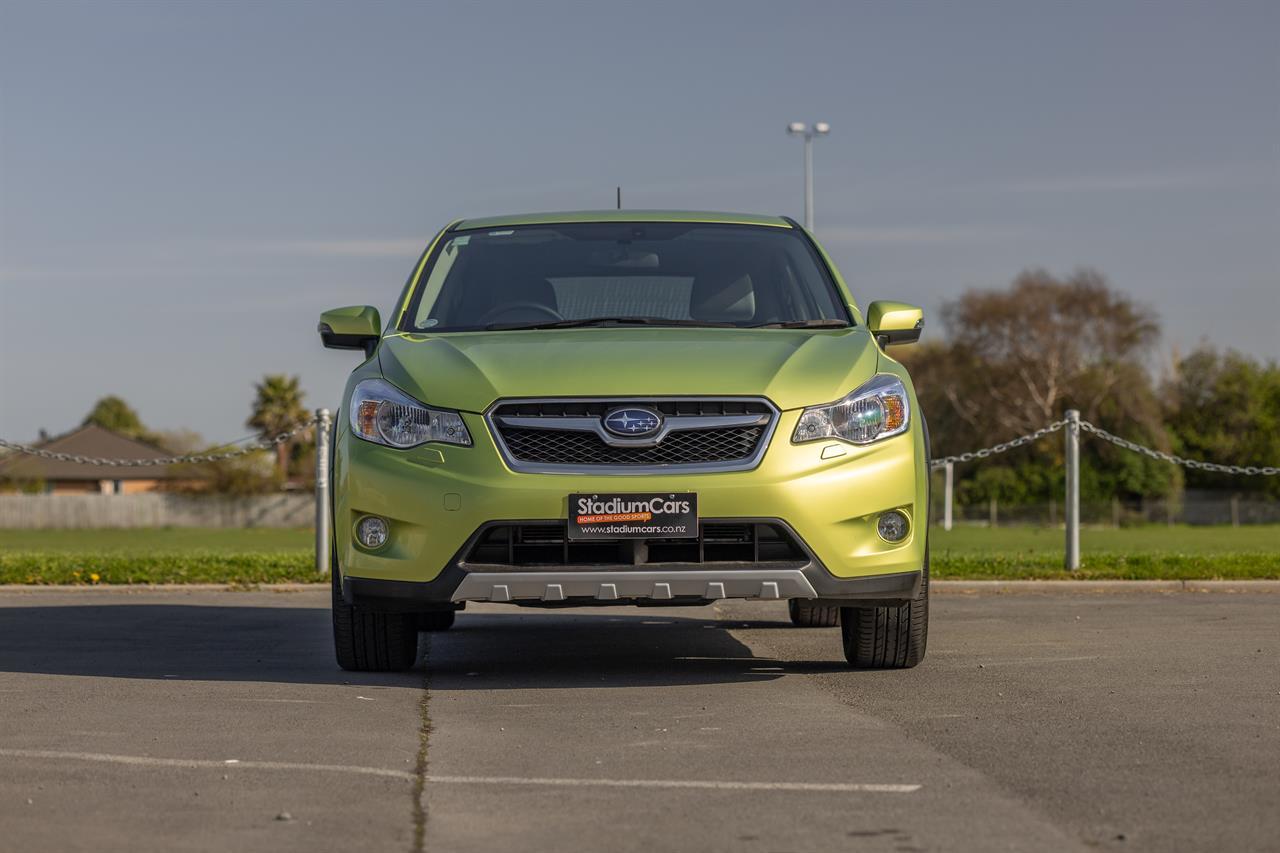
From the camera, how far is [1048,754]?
5.54 m

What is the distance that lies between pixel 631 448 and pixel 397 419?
956 millimetres

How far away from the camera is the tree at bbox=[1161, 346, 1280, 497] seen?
89.4 m

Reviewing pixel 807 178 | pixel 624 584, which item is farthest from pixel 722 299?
pixel 807 178

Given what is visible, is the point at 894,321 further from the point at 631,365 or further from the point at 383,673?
the point at 383,673

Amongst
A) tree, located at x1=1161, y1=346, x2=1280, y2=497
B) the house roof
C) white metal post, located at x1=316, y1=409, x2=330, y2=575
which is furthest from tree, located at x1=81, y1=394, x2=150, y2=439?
white metal post, located at x1=316, y1=409, x2=330, y2=575

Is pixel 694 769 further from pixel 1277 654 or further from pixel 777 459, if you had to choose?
pixel 1277 654

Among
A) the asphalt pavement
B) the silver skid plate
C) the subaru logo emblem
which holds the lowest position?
the asphalt pavement

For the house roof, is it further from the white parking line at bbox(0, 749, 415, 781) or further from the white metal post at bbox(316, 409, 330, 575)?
the white parking line at bbox(0, 749, 415, 781)

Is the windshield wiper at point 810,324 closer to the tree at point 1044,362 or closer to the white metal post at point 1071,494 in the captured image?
the white metal post at point 1071,494

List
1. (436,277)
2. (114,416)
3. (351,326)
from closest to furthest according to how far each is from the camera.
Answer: (351,326) → (436,277) → (114,416)

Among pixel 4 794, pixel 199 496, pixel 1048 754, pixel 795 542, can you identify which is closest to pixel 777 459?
pixel 795 542

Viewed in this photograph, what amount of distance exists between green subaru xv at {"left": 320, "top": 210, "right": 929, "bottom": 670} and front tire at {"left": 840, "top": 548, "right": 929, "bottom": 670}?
0.04ft

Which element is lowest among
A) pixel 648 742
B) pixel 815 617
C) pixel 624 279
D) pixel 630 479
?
pixel 815 617

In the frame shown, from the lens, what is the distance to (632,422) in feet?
23.1
